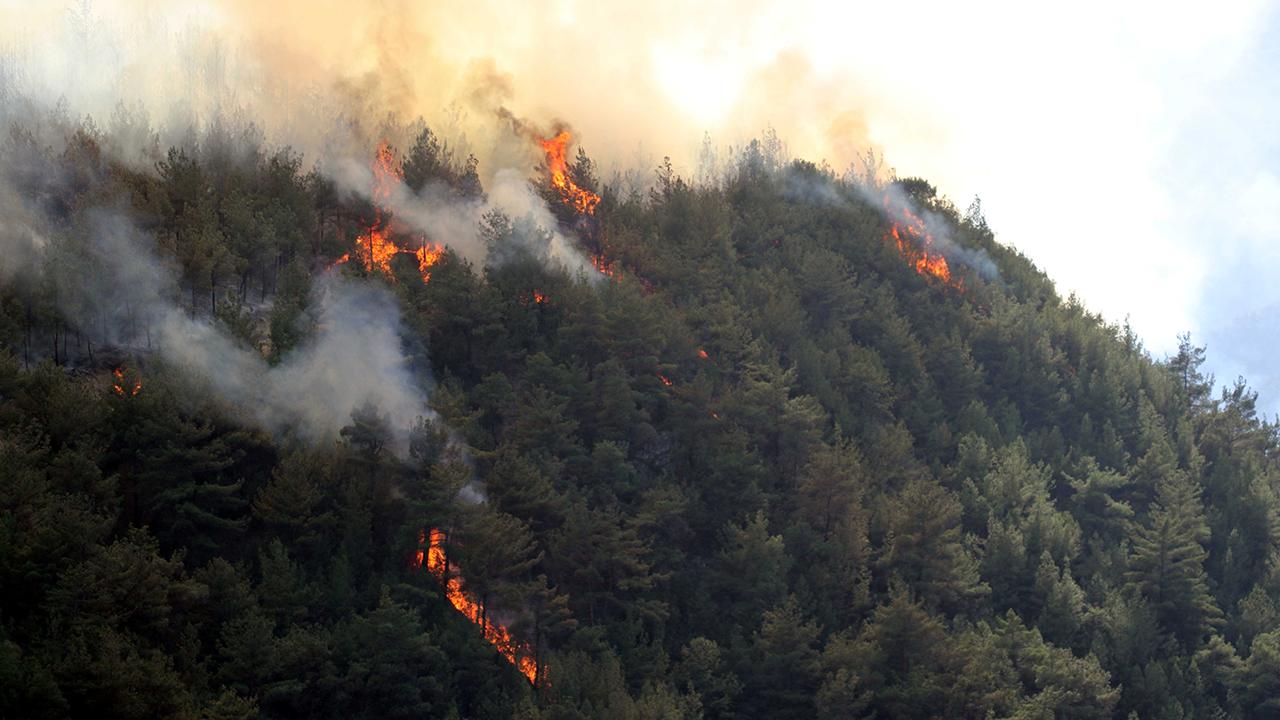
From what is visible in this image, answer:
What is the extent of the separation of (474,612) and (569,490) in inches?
294

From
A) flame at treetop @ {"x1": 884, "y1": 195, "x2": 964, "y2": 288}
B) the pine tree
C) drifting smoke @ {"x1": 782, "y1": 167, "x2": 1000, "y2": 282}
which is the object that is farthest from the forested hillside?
drifting smoke @ {"x1": 782, "y1": 167, "x2": 1000, "y2": 282}

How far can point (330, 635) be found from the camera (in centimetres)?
4569

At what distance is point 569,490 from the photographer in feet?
188

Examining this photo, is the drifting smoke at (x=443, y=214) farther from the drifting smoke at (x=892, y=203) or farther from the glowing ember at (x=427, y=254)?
the drifting smoke at (x=892, y=203)

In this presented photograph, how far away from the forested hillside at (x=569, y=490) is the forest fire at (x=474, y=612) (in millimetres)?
219

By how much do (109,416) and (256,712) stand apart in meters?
13.2

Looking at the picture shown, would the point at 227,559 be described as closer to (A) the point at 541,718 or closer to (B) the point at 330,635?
(B) the point at 330,635

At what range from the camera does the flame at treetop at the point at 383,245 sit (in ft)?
228

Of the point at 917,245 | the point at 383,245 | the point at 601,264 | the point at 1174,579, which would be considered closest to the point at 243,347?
the point at 383,245

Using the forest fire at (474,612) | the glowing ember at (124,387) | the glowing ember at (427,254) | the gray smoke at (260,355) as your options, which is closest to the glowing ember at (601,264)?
the glowing ember at (427,254)

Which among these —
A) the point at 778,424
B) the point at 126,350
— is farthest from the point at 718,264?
the point at 126,350

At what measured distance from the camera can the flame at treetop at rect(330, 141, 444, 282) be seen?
69562 mm

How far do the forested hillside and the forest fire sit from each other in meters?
0.22

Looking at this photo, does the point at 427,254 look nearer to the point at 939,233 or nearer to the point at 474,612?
the point at 474,612
